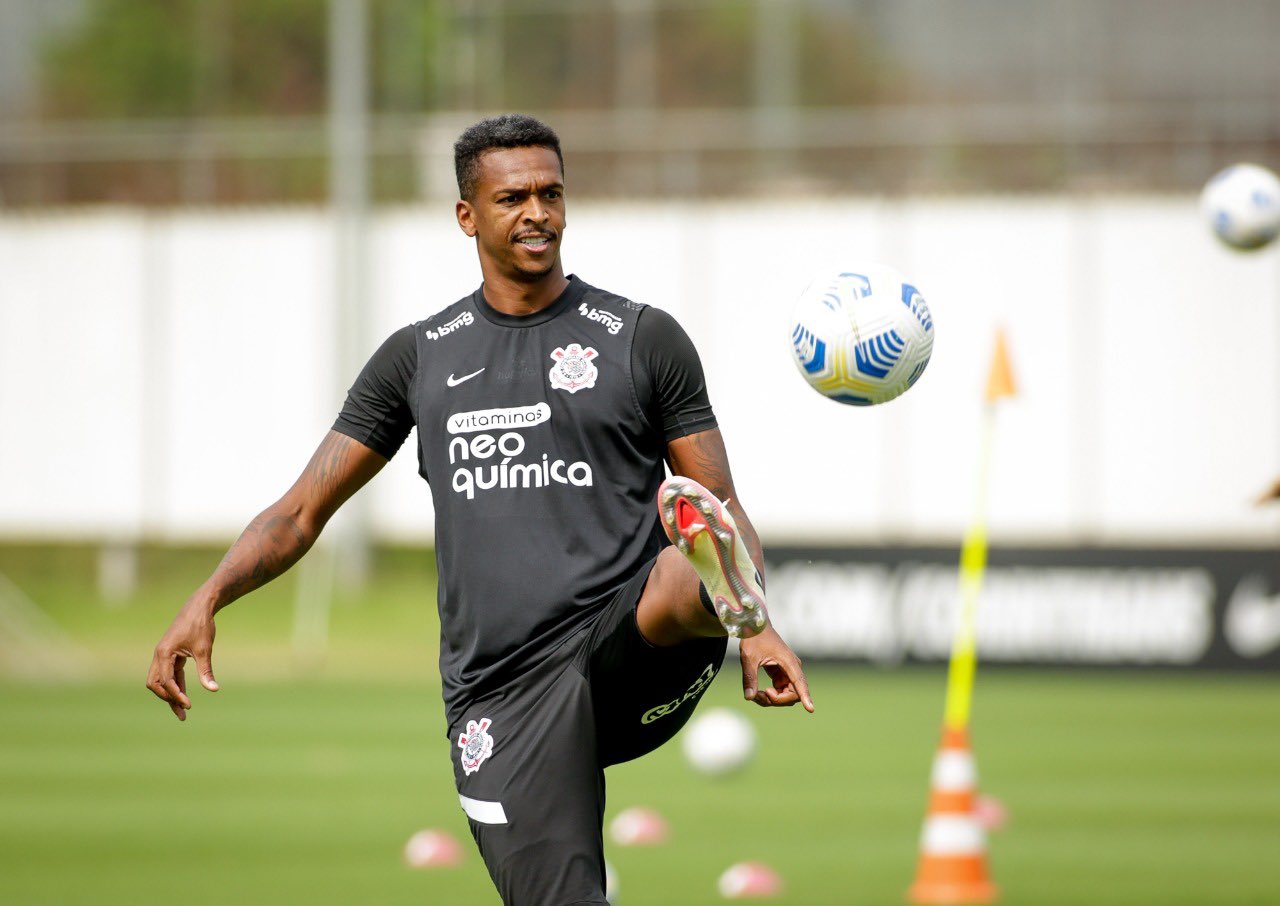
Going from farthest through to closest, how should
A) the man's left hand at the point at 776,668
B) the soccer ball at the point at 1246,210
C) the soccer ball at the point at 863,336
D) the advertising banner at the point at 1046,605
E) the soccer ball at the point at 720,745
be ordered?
the advertising banner at the point at 1046,605 → the soccer ball at the point at 720,745 → the soccer ball at the point at 1246,210 → the soccer ball at the point at 863,336 → the man's left hand at the point at 776,668

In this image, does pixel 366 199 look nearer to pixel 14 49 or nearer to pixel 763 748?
pixel 14 49

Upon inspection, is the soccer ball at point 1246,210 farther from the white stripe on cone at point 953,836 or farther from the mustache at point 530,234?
the mustache at point 530,234

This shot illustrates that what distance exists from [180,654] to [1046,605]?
1640 cm

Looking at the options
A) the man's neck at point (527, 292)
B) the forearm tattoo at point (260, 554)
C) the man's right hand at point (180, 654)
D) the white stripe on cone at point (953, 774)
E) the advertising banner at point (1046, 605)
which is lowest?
the advertising banner at point (1046, 605)

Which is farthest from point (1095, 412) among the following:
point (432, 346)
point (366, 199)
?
point (432, 346)

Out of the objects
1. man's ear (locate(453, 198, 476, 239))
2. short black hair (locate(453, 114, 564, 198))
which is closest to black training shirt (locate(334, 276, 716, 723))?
man's ear (locate(453, 198, 476, 239))

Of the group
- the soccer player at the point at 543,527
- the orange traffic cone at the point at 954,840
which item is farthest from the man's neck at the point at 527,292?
the orange traffic cone at the point at 954,840

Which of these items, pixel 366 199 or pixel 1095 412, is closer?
pixel 1095 412

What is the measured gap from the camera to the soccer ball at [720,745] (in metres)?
14.7

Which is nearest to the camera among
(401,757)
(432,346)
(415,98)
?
(432,346)

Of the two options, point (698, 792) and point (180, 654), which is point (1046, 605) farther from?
point (180, 654)

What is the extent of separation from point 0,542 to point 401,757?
17.9 meters

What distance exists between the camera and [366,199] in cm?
3141

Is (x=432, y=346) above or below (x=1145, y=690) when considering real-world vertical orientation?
above
